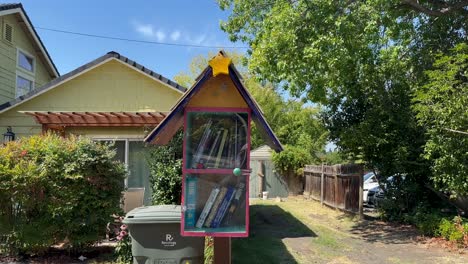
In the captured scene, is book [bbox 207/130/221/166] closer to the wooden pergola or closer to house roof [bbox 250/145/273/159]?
the wooden pergola

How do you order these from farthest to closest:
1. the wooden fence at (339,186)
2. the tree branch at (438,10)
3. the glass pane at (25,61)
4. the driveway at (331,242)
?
the glass pane at (25,61)
the wooden fence at (339,186)
the tree branch at (438,10)
the driveway at (331,242)

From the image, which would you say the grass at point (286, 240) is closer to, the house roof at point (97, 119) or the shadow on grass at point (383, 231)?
the shadow on grass at point (383, 231)

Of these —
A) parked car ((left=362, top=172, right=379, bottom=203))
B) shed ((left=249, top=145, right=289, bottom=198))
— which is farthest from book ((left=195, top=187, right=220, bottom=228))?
shed ((left=249, top=145, right=289, bottom=198))

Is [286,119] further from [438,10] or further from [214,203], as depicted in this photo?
[214,203]

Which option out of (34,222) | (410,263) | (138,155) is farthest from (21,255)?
(410,263)

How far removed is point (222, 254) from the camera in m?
4.93

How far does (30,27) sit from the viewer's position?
16.4 m

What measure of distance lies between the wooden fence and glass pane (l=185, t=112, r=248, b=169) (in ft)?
Answer: 28.3

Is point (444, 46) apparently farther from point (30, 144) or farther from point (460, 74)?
point (30, 144)

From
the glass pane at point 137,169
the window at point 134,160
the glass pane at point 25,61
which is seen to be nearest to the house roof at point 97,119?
the window at point 134,160

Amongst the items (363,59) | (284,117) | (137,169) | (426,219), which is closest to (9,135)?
(137,169)

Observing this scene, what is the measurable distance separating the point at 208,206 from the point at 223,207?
0.17 metres

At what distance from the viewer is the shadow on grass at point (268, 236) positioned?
7.25 metres

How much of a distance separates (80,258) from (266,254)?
333cm
